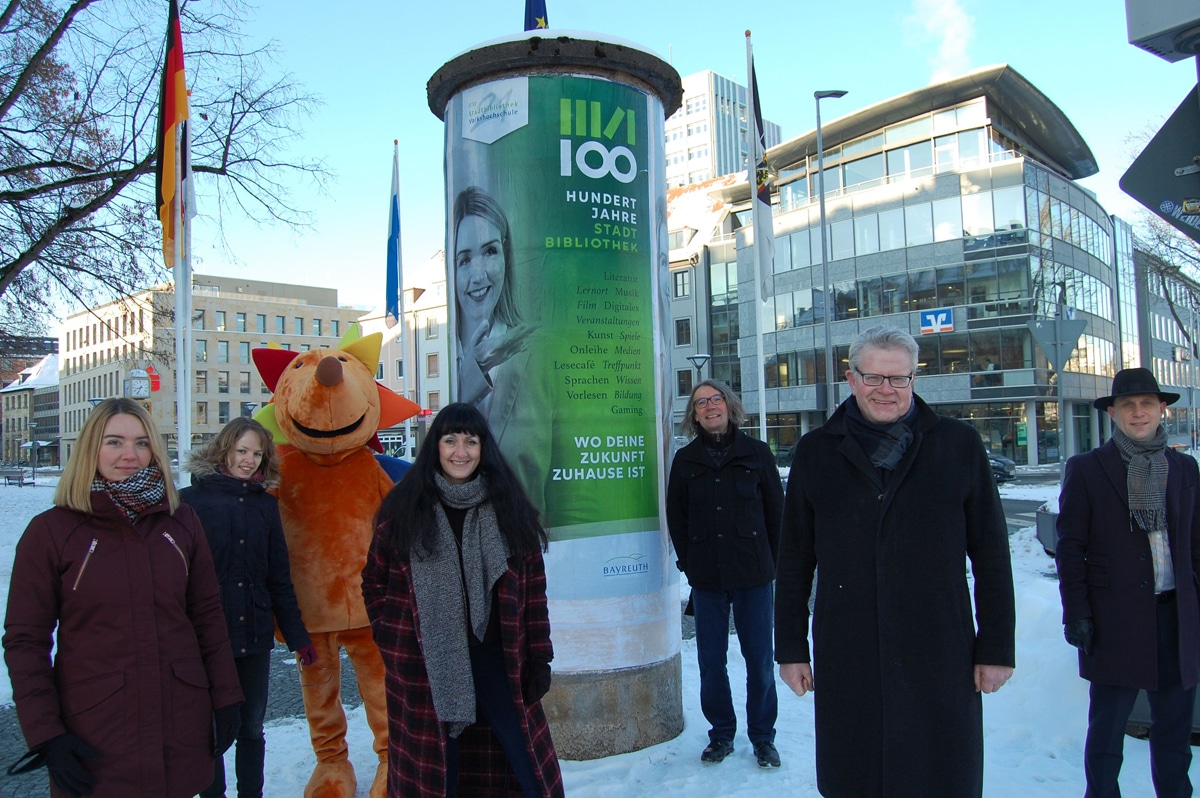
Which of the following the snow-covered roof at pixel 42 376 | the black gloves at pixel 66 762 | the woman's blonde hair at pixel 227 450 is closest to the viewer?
the black gloves at pixel 66 762

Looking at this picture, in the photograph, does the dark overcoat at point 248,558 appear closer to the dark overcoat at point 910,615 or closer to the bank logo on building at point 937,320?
the dark overcoat at point 910,615

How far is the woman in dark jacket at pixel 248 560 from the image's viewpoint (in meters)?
3.46

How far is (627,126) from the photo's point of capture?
4.65 meters

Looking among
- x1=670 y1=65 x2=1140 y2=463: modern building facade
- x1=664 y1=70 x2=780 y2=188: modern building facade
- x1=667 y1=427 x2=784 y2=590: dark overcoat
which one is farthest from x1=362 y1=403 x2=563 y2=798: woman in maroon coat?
x1=664 y1=70 x2=780 y2=188: modern building facade

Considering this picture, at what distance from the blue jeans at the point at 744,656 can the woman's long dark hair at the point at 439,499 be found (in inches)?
63.0

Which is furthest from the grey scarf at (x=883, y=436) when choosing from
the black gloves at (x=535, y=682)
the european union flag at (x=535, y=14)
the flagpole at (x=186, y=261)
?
the flagpole at (x=186, y=261)

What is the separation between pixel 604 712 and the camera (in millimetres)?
4387

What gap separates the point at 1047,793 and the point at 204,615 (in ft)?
12.1

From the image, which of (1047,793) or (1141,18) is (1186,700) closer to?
(1047,793)

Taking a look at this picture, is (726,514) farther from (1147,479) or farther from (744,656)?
(1147,479)

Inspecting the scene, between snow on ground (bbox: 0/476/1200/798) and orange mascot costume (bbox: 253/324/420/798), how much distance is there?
0.27m

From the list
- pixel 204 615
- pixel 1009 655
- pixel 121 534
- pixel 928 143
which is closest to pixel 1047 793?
pixel 1009 655

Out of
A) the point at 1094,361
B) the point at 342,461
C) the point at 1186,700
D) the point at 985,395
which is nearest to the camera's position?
the point at 1186,700

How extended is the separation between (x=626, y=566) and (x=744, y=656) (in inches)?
30.8
